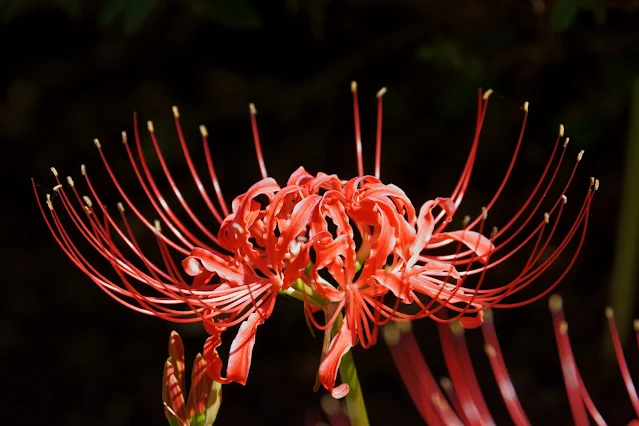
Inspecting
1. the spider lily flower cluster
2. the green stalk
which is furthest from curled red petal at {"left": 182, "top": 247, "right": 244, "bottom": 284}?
the green stalk

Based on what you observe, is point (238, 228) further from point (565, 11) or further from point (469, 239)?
point (565, 11)

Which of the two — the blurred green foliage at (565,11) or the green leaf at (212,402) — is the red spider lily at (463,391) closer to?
the green leaf at (212,402)

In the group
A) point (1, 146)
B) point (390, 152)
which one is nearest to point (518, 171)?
point (390, 152)

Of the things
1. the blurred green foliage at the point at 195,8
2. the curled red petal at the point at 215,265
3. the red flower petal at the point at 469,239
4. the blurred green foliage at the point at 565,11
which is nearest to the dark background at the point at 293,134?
the blurred green foliage at the point at 195,8

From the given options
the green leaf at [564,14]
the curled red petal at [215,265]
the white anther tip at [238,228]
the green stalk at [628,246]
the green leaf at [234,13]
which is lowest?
the green stalk at [628,246]

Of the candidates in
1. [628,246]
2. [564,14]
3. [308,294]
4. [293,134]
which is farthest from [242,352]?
[293,134]

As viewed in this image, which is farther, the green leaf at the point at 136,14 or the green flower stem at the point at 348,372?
the green leaf at the point at 136,14
